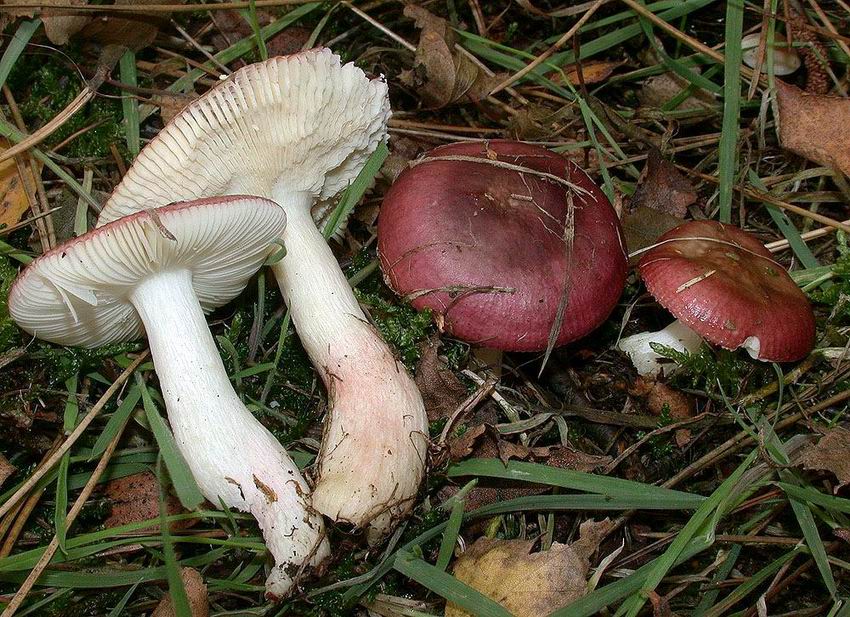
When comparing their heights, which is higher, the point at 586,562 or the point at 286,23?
the point at 286,23

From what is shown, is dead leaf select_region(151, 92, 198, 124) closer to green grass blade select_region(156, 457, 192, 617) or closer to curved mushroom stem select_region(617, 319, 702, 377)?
green grass blade select_region(156, 457, 192, 617)

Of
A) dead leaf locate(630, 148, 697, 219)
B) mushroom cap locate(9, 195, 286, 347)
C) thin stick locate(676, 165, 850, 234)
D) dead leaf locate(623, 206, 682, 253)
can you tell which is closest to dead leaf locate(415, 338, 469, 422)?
mushroom cap locate(9, 195, 286, 347)

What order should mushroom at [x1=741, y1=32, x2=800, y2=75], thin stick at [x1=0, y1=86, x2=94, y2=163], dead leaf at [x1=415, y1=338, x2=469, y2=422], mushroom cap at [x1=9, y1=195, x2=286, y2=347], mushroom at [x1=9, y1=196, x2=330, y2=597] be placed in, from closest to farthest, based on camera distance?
1. mushroom cap at [x1=9, y1=195, x2=286, y2=347]
2. mushroom at [x1=9, y1=196, x2=330, y2=597]
3. dead leaf at [x1=415, y1=338, x2=469, y2=422]
4. thin stick at [x1=0, y1=86, x2=94, y2=163]
5. mushroom at [x1=741, y1=32, x2=800, y2=75]

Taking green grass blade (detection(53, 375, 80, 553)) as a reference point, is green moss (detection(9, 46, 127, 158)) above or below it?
above

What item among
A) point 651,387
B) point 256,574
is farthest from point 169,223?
point 651,387

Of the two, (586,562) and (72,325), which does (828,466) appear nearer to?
(586,562)
